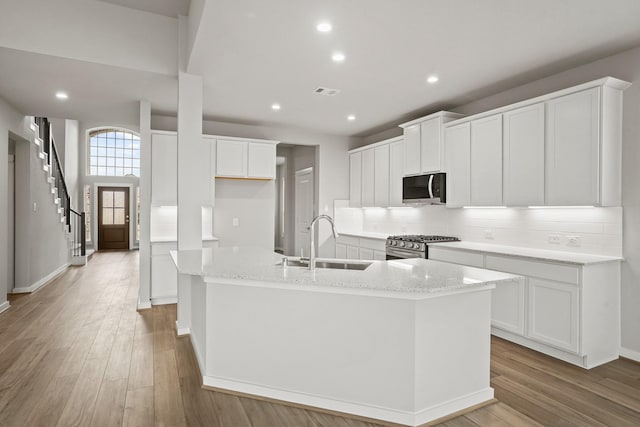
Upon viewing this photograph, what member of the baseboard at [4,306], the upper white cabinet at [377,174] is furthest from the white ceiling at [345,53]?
the baseboard at [4,306]

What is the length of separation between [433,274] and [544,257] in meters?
1.51

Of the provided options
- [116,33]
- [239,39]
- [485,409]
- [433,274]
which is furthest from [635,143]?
[116,33]

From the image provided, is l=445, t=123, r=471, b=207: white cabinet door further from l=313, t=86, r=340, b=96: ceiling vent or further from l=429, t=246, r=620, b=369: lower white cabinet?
l=313, t=86, r=340, b=96: ceiling vent

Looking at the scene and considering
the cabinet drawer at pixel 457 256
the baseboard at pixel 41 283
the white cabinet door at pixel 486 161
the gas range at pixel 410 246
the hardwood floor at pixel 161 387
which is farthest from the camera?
the baseboard at pixel 41 283

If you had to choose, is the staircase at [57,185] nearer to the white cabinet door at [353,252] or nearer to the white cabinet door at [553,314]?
the white cabinet door at [353,252]

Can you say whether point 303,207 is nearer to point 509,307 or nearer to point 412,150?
point 412,150

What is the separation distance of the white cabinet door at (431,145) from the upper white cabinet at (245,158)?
236 cm

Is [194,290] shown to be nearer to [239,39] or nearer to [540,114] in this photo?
[239,39]

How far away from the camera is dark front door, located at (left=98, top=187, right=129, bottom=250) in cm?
1122

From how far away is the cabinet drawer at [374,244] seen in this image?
5340 millimetres

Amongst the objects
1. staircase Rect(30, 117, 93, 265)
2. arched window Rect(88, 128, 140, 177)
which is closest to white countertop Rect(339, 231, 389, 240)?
staircase Rect(30, 117, 93, 265)

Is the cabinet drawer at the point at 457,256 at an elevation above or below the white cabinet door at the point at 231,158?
A: below

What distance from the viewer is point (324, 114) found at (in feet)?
17.7

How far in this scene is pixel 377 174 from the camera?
239 inches
